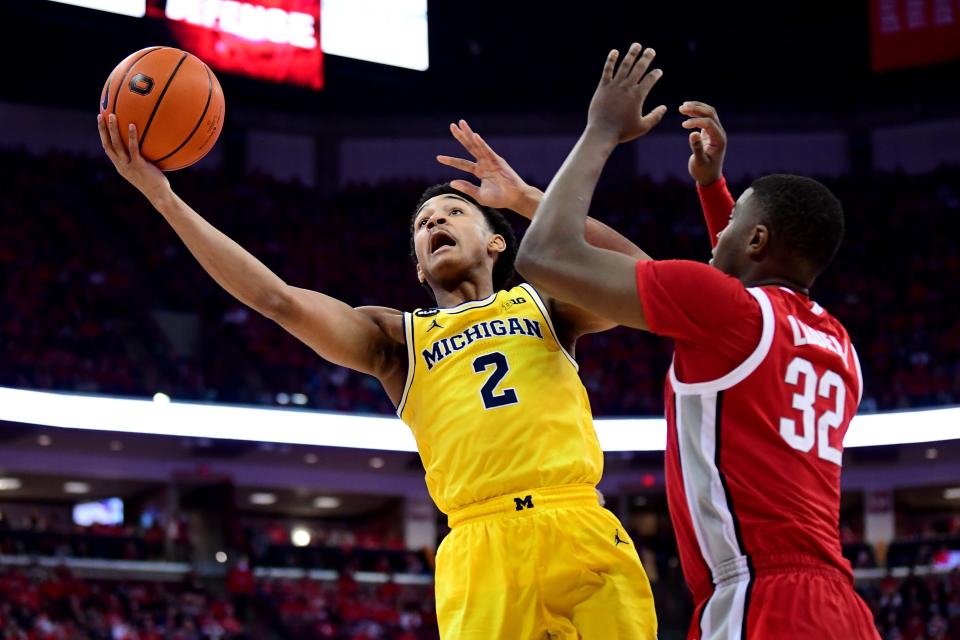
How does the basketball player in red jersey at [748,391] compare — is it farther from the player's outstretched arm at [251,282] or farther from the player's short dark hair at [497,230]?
the player's short dark hair at [497,230]

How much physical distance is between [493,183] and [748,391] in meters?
1.52

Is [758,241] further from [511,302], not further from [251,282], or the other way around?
[251,282]

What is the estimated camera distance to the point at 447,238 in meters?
4.32

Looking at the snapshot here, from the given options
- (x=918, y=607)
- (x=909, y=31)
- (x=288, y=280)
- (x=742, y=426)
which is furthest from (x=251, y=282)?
(x=909, y=31)

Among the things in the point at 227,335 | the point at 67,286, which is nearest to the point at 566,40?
the point at 227,335

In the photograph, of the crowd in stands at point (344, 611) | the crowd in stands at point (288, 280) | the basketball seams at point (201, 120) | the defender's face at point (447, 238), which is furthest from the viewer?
the crowd in stands at point (288, 280)

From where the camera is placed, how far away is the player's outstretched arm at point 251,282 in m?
3.80

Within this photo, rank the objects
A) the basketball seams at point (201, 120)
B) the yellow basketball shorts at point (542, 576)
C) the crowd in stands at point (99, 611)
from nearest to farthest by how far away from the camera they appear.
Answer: the yellow basketball shorts at point (542, 576) < the basketball seams at point (201, 120) < the crowd in stands at point (99, 611)

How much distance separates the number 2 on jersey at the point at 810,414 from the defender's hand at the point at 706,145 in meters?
0.92

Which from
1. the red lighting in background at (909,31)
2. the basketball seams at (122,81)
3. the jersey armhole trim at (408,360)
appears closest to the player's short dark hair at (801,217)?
the jersey armhole trim at (408,360)

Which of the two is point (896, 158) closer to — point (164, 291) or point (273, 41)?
point (273, 41)

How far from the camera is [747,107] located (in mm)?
28234

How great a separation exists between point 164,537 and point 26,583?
119 inches

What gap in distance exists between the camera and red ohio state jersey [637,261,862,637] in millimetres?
2660
